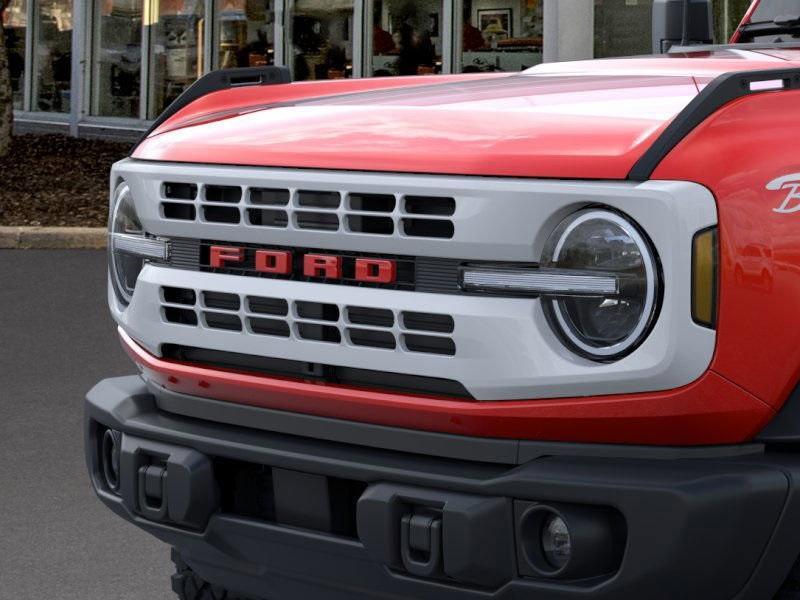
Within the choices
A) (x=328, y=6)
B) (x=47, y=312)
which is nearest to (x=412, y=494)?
(x=47, y=312)

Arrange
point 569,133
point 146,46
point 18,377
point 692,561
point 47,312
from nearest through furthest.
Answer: point 692,561 < point 569,133 < point 18,377 < point 47,312 < point 146,46

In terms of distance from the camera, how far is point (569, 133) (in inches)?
110

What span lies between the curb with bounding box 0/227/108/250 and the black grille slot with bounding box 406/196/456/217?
10.1m

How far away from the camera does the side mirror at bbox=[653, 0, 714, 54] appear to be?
4418mm

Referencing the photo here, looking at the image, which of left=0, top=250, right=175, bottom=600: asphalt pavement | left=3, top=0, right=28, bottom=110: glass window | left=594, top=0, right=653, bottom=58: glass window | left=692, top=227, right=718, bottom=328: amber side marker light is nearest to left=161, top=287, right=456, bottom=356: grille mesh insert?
left=692, top=227, right=718, bottom=328: amber side marker light

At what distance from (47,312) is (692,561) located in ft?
24.4

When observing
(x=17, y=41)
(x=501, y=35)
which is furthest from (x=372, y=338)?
(x=17, y=41)

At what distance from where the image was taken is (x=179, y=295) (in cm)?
331

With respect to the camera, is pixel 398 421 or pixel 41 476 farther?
pixel 41 476

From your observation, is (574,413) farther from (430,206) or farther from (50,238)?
(50,238)

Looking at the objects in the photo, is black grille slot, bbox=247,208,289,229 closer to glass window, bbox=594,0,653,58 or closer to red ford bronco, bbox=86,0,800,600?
red ford bronco, bbox=86,0,800,600

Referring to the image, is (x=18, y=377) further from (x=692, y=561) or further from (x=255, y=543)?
(x=692, y=561)

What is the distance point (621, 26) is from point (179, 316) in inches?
653

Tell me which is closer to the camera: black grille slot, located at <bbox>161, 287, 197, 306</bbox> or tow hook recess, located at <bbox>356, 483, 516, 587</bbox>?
tow hook recess, located at <bbox>356, 483, 516, 587</bbox>
